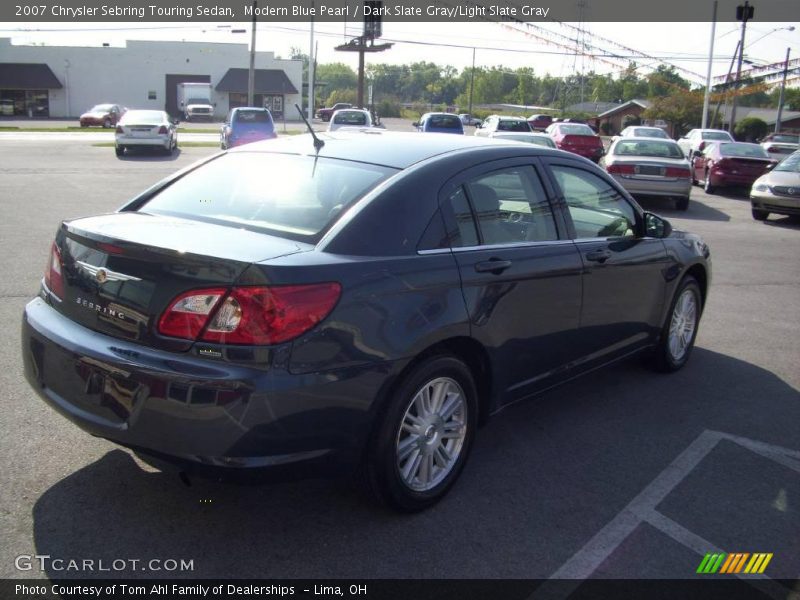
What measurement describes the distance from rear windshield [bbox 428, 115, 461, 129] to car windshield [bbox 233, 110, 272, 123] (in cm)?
580

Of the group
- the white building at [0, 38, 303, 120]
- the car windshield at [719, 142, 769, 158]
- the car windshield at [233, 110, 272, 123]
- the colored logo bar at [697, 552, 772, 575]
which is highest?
the white building at [0, 38, 303, 120]

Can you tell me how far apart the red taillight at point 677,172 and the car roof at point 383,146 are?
13426 mm

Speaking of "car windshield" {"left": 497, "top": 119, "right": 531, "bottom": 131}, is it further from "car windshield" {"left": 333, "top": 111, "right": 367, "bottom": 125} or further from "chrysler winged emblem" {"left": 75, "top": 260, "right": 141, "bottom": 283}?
"chrysler winged emblem" {"left": 75, "top": 260, "right": 141, "bottom": 283}

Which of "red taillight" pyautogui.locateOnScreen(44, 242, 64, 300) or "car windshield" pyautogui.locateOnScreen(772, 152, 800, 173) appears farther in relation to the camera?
"car windshield" pyautogui.locateOnScreen(772, 152, 800, 173)

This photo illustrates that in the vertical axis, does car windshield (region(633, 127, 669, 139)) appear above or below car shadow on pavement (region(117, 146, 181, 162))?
above

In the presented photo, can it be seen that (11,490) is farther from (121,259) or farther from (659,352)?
(659,352)

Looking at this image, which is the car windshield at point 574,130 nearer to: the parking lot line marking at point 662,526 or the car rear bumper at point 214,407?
the parking lot line marking at point 662,526

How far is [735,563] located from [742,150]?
67.7ft

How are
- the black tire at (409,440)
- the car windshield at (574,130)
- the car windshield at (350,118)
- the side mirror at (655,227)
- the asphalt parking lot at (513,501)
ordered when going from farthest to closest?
the car windshield at (350,118) → the car windshield at (574,130) → the side mirror at (655,227) → the black tire at (409,440) → the asphalt parking lot at (513,501)

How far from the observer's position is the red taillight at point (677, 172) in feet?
56.5

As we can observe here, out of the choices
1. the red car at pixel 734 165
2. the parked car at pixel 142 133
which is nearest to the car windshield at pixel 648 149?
the red car at pixel 734 165

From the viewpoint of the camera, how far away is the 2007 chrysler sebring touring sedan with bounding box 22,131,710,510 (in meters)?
3.12

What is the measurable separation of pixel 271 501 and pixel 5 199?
12458mm

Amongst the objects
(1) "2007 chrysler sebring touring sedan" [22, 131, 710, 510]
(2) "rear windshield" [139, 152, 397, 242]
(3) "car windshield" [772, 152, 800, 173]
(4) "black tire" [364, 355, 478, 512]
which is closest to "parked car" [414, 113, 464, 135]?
(3) "car windshield" [772, 152, 800, 173]
